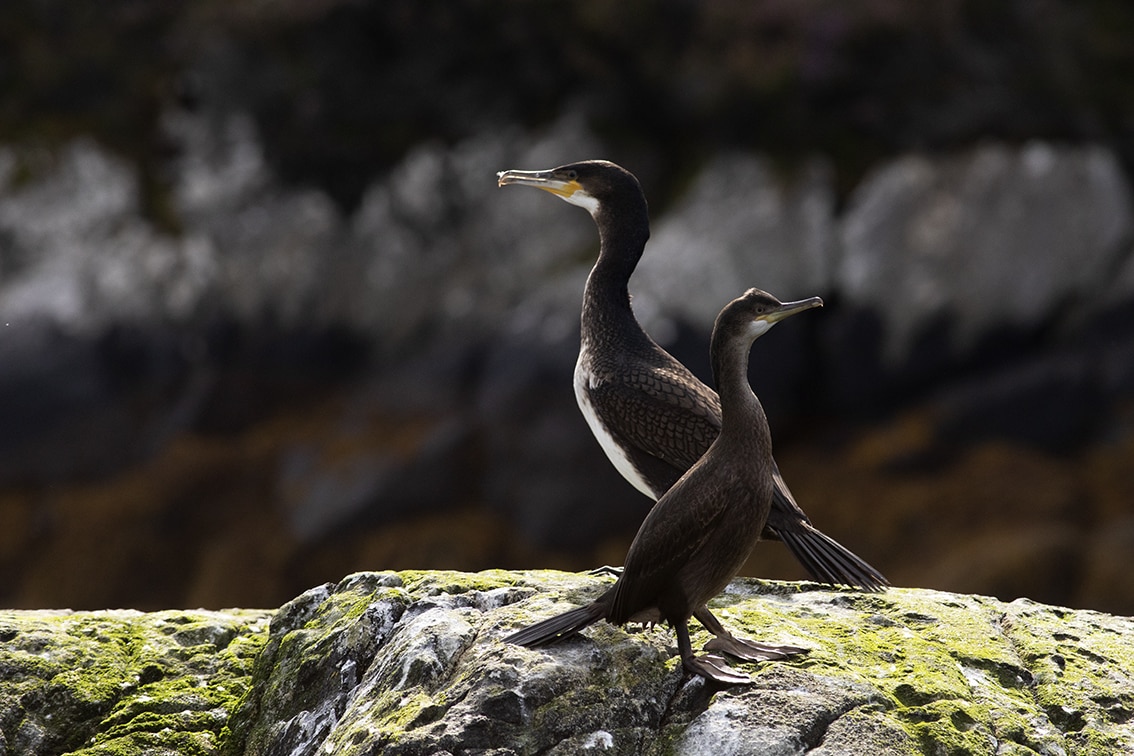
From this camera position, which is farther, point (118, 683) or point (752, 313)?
point (118, 683)

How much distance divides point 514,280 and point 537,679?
Answer: 13.0m

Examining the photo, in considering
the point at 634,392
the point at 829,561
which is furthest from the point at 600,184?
the point at 829,561

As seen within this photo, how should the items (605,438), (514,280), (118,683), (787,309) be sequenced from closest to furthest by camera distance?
1. (787,309)
2. (118,683)
3. (605,438)
4. (514,280)

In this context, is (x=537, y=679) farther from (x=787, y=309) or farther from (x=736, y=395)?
(x=787, y=309)

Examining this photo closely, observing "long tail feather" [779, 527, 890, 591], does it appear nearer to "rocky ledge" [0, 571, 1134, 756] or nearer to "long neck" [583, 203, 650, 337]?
"rocky ledge" [0, 571, 1134, 756]

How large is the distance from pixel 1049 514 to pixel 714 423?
1029 centimetres

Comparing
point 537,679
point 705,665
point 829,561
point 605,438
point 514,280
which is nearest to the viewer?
point 537,679

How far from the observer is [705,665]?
4137mm

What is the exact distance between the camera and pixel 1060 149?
16172mm

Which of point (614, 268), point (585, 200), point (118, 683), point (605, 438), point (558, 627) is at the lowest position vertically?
point (558, 627)


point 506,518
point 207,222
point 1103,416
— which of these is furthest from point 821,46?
point 207,222

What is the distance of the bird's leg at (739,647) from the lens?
4.27 meters

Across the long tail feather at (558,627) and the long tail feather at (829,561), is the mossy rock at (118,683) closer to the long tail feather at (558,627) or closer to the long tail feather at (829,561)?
the long tail feather at (558,627)

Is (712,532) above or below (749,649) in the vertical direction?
above
